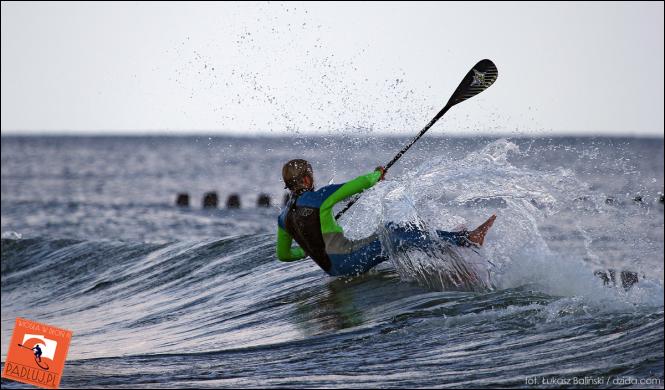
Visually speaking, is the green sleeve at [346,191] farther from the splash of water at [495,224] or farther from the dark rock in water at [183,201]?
the dark rock in water at [183,201]

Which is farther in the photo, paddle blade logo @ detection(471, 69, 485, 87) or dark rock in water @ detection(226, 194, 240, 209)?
dark rock in water @ detection(226, 194, 240, 209)

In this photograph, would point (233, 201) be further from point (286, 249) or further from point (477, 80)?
point (286, 249)

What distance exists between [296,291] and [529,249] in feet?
7.41

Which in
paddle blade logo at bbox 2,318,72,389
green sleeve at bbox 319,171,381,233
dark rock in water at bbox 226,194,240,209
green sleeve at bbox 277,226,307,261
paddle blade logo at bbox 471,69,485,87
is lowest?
paddle blade logo at bbox 2,318,72,389

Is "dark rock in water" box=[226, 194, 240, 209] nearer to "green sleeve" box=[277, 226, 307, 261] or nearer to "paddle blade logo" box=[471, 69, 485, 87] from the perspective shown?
"paddle blade logo" box=[471, 69, 485, 87]

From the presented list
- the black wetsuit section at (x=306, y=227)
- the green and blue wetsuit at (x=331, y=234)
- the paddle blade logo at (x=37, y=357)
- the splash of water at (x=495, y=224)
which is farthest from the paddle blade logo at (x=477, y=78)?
the paddle blade logo at (x=37, y=357)

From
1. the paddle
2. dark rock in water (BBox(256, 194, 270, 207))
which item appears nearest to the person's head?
the paddle

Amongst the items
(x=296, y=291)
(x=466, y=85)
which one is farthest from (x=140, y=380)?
(x=466, y=85)

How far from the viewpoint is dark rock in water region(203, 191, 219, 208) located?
126 ft

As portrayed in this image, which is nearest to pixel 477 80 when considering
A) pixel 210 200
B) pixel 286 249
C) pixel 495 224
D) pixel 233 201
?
pixel 495 224

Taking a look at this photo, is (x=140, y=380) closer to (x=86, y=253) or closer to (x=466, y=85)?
(x=466, y=85)

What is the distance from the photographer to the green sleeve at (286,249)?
9211mm

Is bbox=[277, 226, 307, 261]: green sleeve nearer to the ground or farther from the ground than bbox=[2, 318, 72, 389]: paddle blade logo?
farther from the ground

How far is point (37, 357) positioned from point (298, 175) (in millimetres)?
2635
